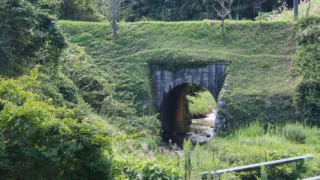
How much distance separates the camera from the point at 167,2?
42500 millimetres

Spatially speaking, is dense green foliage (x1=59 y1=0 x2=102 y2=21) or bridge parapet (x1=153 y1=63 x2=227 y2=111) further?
dense green foliage (x1=59 y1=0 x2=102 y2=21)

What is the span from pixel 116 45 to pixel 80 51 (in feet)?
9.48

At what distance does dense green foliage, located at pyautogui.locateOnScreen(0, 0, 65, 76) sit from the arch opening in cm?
743

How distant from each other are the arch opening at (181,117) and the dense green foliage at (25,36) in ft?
24.4

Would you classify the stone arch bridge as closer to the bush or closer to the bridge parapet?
the bridge parapet

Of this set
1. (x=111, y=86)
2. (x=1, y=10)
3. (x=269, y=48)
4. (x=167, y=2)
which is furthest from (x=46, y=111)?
(x=167, y=2)

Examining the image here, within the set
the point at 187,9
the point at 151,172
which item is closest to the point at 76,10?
the point at 187,9

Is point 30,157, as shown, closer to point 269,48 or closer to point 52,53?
point 52,53

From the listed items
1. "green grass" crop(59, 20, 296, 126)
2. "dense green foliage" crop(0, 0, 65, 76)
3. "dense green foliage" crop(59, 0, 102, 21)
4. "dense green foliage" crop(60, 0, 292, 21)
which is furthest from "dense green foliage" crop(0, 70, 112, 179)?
"dense green foliage" crop(60, 0, 292, 21)

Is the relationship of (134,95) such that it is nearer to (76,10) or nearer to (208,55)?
(208,55)

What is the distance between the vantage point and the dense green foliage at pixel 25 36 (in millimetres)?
13328

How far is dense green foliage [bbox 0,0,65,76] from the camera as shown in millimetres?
13328

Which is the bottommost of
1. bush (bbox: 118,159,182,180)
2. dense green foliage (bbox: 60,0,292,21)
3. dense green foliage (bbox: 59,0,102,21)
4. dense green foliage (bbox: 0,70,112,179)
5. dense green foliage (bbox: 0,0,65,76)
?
bush (bbox: 118,159,182,180)

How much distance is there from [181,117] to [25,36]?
40.8 ft
